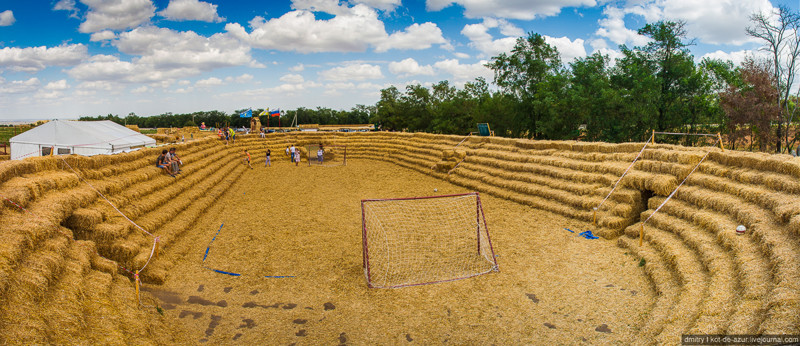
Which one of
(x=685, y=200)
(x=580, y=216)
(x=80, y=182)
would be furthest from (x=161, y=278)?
(x=685, y=200)

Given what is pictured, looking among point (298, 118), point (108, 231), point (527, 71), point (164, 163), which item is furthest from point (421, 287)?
point (298, 118)

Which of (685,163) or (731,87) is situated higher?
(731,87)

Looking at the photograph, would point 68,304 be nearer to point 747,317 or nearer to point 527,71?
point 747,317

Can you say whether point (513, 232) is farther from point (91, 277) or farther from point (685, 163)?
point (91, 277)

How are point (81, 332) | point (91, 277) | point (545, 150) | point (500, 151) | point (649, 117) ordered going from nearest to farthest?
point (81, 332) → point (91, 277) → point (545, 150) → point (500, 151) → point (649, 117)

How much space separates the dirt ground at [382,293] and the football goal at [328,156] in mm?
20025

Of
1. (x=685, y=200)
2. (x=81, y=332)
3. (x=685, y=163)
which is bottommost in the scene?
(x=81, y=332)

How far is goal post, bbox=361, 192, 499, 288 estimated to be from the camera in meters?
10.8

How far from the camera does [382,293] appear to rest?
9820 millimetres

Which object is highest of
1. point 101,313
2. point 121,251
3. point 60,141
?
point 60,141

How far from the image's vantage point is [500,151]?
25.0 metres

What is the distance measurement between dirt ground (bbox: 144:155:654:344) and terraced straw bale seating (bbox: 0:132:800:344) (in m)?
0.05

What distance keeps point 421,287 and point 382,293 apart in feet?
3.10

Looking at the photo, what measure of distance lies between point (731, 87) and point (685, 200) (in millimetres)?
25367
